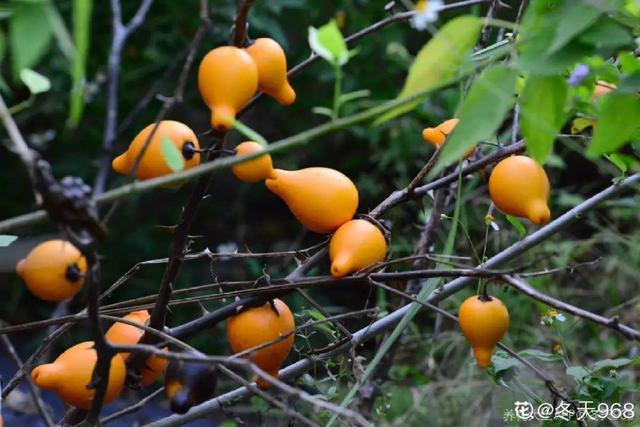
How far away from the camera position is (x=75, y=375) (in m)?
0.69

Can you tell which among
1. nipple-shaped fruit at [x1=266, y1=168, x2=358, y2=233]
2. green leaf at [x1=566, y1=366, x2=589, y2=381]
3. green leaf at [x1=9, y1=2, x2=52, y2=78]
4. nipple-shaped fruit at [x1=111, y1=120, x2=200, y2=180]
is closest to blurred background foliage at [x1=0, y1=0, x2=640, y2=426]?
green leaf at [x1=566, y1=366, x2=589, y2=381]

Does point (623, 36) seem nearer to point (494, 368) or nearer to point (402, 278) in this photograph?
point (402, 278)

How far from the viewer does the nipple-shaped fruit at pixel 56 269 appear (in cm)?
60

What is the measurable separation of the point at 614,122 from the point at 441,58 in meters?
0.13

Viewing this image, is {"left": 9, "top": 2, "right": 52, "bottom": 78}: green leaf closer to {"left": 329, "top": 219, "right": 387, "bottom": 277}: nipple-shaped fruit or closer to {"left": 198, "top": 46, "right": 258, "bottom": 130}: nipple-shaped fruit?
{"left": 198, "top": 46, "right": 258, "bottom": 130}: nipple-shaped fruit

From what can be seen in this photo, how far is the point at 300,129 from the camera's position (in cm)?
265

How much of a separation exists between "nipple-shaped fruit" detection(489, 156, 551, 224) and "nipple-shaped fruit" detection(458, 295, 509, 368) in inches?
3.0

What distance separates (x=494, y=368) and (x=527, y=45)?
1.53ft

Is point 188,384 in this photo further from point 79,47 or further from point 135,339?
point 79,47

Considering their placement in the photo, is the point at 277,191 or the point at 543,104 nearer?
the point at 543,104

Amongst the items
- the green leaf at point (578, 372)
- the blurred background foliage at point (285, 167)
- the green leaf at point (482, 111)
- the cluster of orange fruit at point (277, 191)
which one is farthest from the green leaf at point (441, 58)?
the blurred background foliage at point (285, 167)

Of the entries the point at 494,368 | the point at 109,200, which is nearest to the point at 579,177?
the point at 494,368

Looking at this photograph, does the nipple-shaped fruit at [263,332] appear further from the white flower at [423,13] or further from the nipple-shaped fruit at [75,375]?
the white flower at [423,13]

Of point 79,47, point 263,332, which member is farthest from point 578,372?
point 79,47
